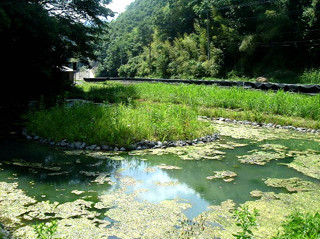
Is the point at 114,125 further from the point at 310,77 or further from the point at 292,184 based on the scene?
the point at 310,77

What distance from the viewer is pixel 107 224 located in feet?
13.5

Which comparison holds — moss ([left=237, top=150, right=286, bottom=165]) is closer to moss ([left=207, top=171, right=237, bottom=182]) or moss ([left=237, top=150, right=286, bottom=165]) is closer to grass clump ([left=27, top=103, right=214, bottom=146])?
moss ([left=207, top=171, right=237, bottom=182])

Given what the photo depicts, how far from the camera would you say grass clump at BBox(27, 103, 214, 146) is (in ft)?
26.4

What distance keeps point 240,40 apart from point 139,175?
27092 millimetres

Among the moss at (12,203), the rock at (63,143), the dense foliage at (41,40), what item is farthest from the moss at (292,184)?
the dense foliage at (41,40)

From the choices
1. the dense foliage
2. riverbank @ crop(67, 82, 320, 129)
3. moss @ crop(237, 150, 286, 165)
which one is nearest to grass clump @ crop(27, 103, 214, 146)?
riverbank @ crop(67, 82, 320, 129)

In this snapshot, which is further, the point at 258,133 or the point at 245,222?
the point at 258,133

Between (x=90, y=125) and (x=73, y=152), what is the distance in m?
A: 0.96

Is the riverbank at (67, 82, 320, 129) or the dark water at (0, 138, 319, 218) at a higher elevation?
the riverbank at (67, 82, 320, 129)

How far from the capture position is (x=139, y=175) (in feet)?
20.6

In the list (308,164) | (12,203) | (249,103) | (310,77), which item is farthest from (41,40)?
(310,77)

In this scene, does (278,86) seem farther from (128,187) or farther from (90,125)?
Result: (128,187)

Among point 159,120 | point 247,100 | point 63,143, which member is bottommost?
point 63,143

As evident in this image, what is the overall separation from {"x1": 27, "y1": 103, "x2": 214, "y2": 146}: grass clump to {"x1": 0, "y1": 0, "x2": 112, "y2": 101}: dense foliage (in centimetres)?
418
